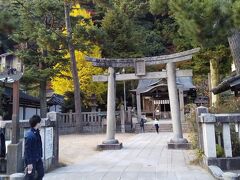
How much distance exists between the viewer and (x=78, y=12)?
29266mm

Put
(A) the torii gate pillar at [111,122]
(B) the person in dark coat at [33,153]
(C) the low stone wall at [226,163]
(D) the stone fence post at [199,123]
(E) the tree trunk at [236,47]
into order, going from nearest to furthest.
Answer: (B) the person in dark coat at [33,153] → (C) the low stone wall at [226,163] → (D) the stone fence post at [199,123] → (E) the tree trunk at [236,47] → (A) the torii gate pillar at [111,122]

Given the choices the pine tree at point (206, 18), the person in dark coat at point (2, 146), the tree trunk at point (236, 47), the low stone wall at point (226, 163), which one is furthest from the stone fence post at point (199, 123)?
the tree trunk at point (236, 47)

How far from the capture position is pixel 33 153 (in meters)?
6.00

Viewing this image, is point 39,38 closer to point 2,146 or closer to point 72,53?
point 72,53

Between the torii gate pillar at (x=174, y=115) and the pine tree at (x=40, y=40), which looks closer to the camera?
the torii gate pillar at (x=174, y=115)

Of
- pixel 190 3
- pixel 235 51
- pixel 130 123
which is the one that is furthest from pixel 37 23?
pixel 190 3

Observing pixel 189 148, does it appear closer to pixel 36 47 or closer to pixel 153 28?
pixel 36 47

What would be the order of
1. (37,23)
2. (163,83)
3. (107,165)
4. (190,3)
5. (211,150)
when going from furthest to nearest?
(163,83), (37,23), (107,165), (190,3), (211,150)

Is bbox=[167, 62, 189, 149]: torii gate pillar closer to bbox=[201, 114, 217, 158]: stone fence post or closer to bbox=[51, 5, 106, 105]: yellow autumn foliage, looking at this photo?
bbox=[201, 114, 217, 158]: stone fence post

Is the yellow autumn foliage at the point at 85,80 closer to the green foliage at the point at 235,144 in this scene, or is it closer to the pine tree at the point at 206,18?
the pine tree at the point at 206,18

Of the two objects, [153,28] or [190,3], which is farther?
[153,28]

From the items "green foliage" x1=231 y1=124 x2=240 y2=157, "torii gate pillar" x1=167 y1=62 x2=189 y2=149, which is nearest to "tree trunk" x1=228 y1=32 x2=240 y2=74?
"torii gate pillar" x1=167 y1=62 x2=189 y2=149

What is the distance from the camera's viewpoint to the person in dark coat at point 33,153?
19.3 ft

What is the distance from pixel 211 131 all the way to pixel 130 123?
18.1m
